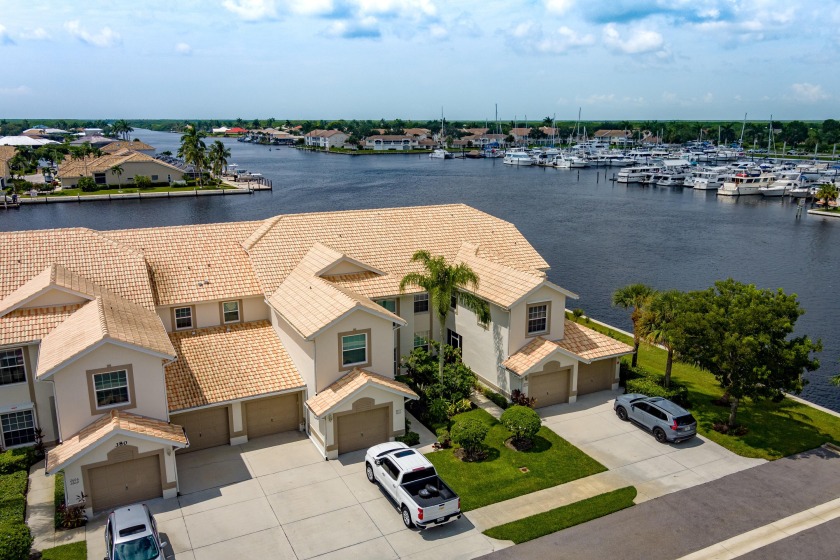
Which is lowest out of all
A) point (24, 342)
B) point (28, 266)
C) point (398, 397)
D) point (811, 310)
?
point (811, 310)

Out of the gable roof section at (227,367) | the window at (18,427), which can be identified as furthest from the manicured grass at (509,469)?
the window at (18,427)

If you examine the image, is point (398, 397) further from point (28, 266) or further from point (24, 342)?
point (28, 266)

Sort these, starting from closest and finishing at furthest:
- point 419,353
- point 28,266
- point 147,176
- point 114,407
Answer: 1. point 114,407
2. point 28,266
3. point 419,353
4. point 147,176

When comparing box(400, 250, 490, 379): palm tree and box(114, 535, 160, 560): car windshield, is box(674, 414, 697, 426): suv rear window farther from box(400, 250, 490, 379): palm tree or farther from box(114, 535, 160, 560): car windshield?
box(114, 535, 160, 560): car windshield

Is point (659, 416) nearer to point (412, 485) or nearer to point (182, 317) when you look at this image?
point (412, 485)

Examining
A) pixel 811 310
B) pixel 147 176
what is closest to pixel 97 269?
pixel 811 310

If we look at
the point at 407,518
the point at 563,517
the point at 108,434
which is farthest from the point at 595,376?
the point at 108,434
